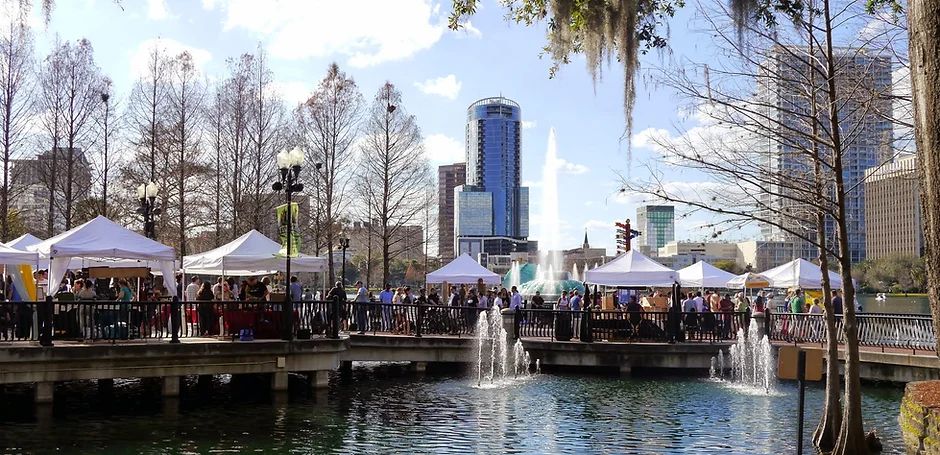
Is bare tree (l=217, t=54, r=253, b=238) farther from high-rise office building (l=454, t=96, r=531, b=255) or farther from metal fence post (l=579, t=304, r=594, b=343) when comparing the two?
high-rise office building (l=454, t=96, r=531, b=255)

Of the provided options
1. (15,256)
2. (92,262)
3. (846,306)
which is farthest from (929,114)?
(92,262)

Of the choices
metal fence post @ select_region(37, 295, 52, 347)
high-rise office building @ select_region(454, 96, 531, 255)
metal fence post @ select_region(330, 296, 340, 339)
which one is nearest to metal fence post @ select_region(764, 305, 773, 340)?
metal fence post @ select_region(330, 296, 340, 339)

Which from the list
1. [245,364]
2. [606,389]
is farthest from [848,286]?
[245,364]

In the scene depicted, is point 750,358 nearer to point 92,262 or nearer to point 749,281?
point 749,281

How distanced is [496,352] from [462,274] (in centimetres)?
615

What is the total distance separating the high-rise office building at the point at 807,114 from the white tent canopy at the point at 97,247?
44.2ft

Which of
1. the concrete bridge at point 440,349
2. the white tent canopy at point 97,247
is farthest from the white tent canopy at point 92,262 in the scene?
the white tent canopy at point 97,247

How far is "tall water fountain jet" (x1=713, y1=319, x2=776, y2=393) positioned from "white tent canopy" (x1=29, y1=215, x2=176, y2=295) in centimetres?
1530

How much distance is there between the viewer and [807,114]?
1272 cm

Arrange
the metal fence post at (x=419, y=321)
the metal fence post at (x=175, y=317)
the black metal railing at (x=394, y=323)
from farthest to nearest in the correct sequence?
the metal fence post at (x=419, y=321)
the black metal railing at (x=394, y=323)
the metal fence post at (x=175, y=317)

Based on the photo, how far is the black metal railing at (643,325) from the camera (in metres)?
25.0

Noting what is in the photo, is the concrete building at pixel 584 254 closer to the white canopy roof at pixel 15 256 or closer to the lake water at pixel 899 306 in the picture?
the lake water at pixel 899 306

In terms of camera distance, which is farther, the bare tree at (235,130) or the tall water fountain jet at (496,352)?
the bare tree at (235,130)

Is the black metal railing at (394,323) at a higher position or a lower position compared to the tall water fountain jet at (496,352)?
higher
